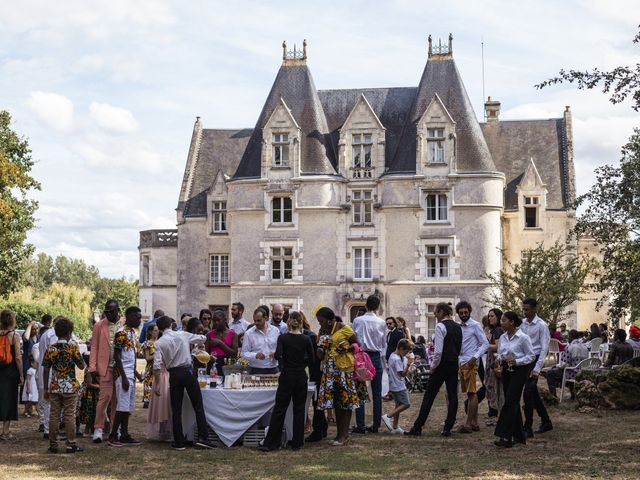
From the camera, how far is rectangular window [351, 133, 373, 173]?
44.7 metres

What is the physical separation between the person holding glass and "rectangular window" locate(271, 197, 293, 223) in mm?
30550

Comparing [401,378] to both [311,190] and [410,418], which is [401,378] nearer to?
[410,418]

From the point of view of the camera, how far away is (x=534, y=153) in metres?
48.7

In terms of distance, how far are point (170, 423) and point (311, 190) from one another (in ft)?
97.3

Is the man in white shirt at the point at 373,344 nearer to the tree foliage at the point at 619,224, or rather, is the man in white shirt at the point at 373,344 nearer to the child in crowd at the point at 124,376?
the child in crowd at the point at 124,376

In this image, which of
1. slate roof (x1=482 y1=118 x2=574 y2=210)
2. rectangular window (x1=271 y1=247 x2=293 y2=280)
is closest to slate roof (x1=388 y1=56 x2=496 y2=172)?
slate roof (x1=482 y1=118 x2=574 y2=210)

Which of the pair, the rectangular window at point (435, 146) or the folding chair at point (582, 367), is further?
the rectangular window at point (435, 146)

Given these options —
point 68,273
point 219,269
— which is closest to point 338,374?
point 219,269

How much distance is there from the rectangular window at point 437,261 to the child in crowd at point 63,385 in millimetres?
30536

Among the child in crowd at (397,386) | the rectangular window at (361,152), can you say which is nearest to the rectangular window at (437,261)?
the rectangular window at (361,152)

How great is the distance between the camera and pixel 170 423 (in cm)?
1499

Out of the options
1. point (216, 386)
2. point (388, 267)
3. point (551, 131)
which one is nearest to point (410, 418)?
point (216, 386)

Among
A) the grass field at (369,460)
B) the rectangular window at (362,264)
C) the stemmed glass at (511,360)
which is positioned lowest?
the grass field at (369,460)

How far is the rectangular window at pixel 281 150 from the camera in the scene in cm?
4472
